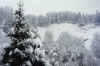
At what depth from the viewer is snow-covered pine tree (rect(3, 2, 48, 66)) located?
4832 millimetres

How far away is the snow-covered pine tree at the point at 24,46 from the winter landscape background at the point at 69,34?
59.5 inches

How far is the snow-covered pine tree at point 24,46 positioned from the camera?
4832mm

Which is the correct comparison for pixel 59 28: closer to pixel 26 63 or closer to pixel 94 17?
pixel 94 17

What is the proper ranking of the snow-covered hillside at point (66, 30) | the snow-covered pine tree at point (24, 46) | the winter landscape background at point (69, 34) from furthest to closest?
1. the snow-covered hillside at point (66, 30)
2. the winter landscape background at point (69, 34)
3. the snow-covered pine tree at point (24, 46)

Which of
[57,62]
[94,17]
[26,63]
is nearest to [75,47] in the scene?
[57,62]

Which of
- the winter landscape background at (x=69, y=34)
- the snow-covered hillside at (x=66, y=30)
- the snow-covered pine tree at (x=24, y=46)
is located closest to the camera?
the snow-covered pine tree at (x=24, y=46)

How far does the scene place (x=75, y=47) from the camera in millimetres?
6809

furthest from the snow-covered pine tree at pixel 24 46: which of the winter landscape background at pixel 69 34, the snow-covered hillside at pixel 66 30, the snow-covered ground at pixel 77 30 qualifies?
the snow-covered ground at pixel 77 30

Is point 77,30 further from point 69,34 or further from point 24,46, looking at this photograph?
point 24,46

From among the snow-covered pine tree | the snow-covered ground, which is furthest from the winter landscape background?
the snow-covered pine tree

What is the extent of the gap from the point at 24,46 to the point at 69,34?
2407 mm

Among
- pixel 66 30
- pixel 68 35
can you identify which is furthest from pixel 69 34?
pixel 66 30

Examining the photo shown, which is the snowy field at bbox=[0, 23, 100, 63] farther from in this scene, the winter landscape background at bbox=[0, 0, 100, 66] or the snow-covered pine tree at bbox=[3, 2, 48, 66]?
the snow-covered pine tree at bbox=[3, 2, 48, 66]

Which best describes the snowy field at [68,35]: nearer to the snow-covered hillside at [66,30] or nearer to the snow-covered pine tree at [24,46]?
the snow-covered hillside at [66,30]
